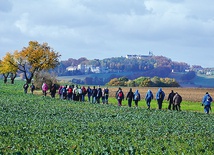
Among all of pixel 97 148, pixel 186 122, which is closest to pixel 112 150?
pixel 97 148

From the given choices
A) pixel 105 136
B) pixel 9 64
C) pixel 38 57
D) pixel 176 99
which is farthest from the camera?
pixel 9 64

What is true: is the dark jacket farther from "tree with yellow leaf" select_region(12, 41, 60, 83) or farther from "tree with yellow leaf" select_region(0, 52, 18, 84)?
"tree with yellow leaf" select_region(0, 52, 18, 84)

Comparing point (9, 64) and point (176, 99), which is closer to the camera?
point (176, 99)

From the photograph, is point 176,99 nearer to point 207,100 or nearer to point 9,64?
point 207,100

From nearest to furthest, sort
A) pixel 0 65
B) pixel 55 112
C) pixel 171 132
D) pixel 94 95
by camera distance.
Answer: pixel 171 132
pixel 55 112
pixel 94 95
pixel 0 65

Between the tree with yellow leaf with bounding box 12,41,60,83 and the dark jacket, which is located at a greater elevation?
the tree with yellow leaf with bounding box 12,41,60,83

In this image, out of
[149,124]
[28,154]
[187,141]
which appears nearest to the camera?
[28,154]

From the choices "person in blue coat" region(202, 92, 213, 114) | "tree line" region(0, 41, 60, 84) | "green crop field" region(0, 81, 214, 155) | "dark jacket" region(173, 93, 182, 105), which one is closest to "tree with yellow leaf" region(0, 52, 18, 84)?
"tree line" region(0, 41, 60, 84)

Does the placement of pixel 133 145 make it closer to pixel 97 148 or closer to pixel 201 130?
pixel 97 148

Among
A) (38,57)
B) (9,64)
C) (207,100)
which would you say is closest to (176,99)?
(207,100)

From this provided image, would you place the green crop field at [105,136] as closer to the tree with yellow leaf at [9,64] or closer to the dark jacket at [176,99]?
the dark jacket at [176,99]

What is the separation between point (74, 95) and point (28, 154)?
39.2 m

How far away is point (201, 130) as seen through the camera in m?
27.7

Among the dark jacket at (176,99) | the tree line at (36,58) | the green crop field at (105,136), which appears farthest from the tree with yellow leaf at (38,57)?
the green crop field at (105,136)
